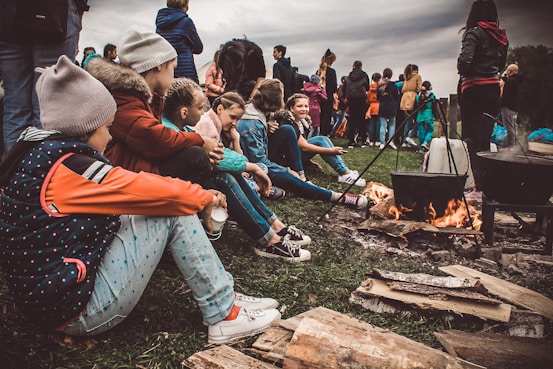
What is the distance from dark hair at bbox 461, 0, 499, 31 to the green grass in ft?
11.1

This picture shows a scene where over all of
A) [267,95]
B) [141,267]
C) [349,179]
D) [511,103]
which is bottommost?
[349,179]

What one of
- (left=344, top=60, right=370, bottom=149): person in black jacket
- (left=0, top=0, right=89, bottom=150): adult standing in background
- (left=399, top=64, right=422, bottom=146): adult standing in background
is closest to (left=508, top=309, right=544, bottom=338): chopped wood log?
(left=0, top=0, right=89, bottom=150): adult standing in background

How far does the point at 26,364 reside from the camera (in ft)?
5.72

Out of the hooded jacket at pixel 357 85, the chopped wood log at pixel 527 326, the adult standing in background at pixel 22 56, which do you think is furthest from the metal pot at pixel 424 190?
the hooded jacket at pixel 357 85

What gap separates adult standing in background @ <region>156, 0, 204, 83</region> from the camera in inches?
189

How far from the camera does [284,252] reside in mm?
3094

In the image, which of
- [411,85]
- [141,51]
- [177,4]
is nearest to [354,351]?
[141,51]

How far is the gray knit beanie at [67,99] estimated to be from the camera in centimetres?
159

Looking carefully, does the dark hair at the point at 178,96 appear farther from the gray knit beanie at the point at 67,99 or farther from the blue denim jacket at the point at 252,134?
the blue denim jacket at the point at 252,134

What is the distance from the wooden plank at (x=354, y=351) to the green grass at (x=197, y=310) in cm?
42

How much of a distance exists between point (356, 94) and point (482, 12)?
613cm

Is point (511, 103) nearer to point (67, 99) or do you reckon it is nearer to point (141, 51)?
point (141, 51)

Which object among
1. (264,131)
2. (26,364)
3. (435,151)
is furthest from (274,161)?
(26,364)

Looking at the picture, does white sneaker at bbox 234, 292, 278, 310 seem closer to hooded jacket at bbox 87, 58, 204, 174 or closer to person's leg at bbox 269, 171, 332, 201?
hooded jacket at bbox 87, 58, 204, 174
